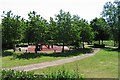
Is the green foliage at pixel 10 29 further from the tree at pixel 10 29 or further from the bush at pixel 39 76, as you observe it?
the bush at pixel 39 76

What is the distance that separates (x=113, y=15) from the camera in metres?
59.4

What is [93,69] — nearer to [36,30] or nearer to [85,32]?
[36,30]

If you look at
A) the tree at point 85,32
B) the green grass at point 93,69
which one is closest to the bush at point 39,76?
the green grass at point 93,69

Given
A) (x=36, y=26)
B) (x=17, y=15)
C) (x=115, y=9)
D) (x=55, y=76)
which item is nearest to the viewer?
(x=55, y=76)

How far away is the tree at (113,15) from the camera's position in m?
56.9

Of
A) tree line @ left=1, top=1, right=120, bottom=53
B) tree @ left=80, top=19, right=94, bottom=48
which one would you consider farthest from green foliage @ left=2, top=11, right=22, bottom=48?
tree @ left=80, top=19, right=94, bottom=48

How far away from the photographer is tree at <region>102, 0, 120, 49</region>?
56.9 metres

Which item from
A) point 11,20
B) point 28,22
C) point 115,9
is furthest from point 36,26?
point 115,9

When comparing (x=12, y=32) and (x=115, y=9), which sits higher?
(x=115, y=9)

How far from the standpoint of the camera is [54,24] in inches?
1752

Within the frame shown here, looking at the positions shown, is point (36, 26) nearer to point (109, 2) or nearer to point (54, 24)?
point (54, 24)

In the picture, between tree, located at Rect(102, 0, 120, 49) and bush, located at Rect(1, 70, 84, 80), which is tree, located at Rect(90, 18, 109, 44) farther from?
bush, located at Rect(1, 70, 84, 80)

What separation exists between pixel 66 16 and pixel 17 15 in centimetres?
828

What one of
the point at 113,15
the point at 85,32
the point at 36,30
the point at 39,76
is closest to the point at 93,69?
the point at 39,76
